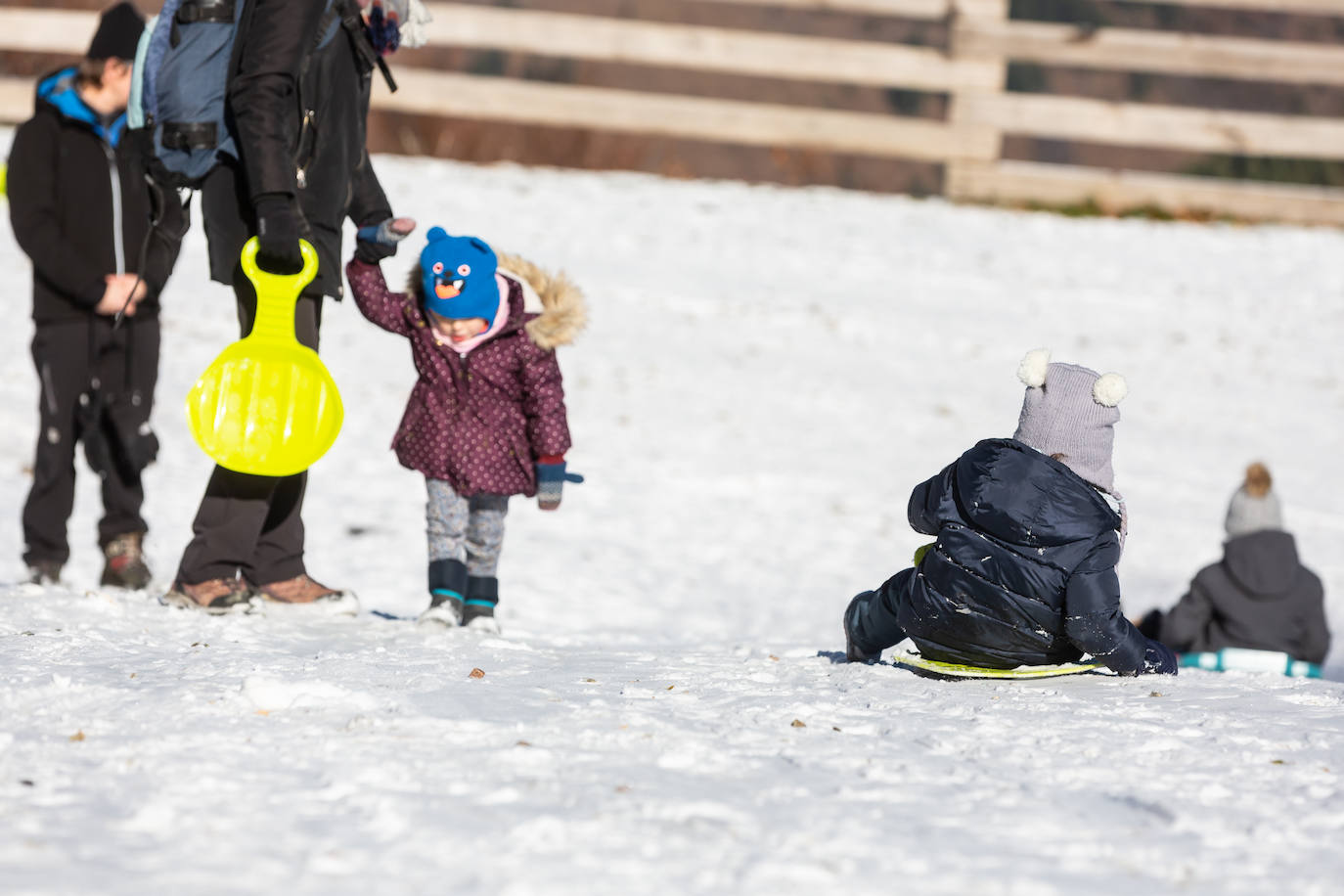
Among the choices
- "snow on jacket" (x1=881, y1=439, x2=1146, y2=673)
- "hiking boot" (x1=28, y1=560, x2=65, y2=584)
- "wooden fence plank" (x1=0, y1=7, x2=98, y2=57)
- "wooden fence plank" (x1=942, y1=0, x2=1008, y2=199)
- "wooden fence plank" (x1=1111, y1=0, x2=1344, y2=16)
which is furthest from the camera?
"wooden fence plank" (x1=1111, y1=0, x2=1344, y2=16)

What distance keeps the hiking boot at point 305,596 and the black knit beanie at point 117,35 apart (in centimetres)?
183

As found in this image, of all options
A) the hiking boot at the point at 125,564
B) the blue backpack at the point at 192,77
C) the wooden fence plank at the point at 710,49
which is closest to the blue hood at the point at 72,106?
the blue backpack at the point at 192,77

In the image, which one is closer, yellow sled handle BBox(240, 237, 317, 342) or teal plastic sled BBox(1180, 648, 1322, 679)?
yellow sled handle BBox(240, 237, 317, 342)

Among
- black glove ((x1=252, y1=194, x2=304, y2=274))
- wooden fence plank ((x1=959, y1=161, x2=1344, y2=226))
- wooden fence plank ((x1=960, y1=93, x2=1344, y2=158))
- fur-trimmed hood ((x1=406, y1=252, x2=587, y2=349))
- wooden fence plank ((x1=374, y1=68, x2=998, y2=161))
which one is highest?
wooden fence plank ((x1=960, y1=93, x2=1344, y2=158))

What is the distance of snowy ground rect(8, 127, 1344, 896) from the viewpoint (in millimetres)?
2207

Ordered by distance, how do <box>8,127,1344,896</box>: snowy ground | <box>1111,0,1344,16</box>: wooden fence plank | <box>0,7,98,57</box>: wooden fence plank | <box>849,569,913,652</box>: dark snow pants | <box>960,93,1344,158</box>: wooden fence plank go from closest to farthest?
<box>8,127,1344,896</box>: snowy ground → <box>849,569,913,652</box>: dark snow pants → <box>0,7,98,57</box>: wooden fence plank → <box>960,93,1344,158</box>: wooden fence plank → <box>1111,0,1344,16</box>: wooden fence plank

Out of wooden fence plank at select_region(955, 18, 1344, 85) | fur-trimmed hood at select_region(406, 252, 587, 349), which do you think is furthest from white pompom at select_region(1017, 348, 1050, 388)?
wooden fence plank at select_region(955, 18, 1344, 85)

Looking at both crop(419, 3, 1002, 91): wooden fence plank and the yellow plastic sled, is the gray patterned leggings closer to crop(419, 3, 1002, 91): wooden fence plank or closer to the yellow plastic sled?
the yellow plastic sled

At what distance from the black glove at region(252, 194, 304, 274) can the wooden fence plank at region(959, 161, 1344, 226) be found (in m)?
8.48

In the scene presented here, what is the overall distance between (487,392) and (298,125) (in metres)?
0.83

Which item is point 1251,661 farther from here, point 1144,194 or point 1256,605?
point 1144,194

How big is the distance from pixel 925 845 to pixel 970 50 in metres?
9.60

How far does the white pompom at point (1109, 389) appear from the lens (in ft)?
11.0

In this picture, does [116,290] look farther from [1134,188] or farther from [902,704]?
[1134,188]
